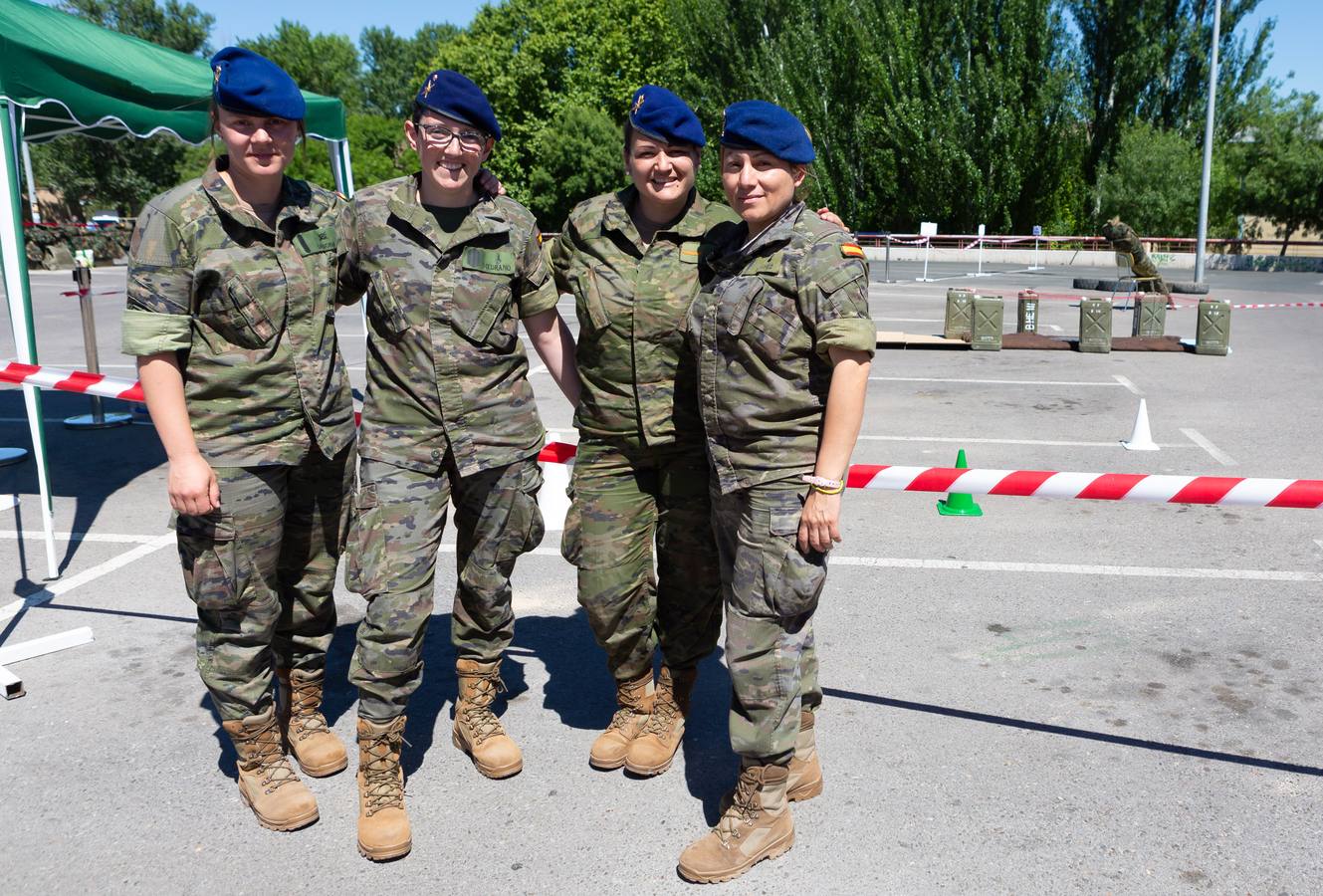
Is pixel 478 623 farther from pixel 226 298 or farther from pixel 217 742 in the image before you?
pixel 226 298

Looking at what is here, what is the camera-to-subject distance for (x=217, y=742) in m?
3.69

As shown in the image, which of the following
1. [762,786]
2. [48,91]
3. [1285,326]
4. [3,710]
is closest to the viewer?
[762,786]

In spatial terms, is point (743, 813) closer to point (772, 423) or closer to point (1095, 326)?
point (772, 423)

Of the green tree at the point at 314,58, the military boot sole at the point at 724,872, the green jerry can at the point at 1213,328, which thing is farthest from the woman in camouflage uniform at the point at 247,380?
the green tree at the point at 314,58

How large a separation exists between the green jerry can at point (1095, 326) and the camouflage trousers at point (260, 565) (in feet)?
38.7

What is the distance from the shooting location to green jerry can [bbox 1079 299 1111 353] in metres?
13.2

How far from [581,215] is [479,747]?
1804 millimetres

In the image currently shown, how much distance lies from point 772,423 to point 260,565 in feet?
5.28

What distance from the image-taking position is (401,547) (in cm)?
314

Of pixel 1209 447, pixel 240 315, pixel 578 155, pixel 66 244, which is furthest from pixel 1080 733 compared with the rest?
pixel 578 155

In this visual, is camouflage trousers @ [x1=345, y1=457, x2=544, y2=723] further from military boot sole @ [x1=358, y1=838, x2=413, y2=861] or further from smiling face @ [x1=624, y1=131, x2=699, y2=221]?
smiling face @ [x1=624, y1=131, x2=699, y2=221]

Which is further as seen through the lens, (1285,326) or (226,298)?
(1285,326)

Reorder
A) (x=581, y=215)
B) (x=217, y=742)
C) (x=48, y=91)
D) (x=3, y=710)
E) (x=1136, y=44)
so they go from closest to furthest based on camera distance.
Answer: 1. (x=581, y=215)
2. (x=217, y=742)
3. (x=3, y=710)
4. (x=48, y=91)
5. (x=1136, y=44)

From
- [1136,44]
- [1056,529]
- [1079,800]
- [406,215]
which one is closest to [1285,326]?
[1056,529]
